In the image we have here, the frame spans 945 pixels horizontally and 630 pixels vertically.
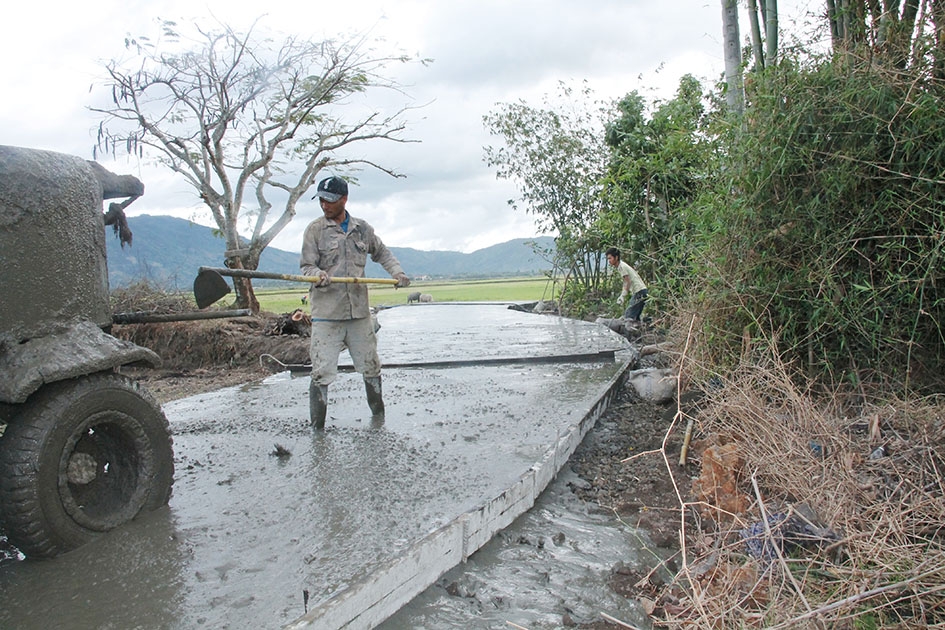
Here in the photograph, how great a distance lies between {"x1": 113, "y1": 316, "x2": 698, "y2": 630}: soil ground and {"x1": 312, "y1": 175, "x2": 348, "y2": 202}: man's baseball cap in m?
2.73

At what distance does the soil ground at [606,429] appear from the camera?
12.8 feet

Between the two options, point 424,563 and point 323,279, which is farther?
point 323,279

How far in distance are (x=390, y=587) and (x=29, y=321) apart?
2.09m

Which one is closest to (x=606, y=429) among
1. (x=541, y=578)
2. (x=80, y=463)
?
(x=541, y=578)

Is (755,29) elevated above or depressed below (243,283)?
above

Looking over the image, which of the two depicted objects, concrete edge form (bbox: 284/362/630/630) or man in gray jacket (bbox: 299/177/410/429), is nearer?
concrete edge form (bbox: 284/362/630/630)

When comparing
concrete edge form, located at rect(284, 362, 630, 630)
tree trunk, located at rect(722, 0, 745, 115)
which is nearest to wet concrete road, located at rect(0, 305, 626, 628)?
concrete edge form, located at rect(284, 362, 630, 630)

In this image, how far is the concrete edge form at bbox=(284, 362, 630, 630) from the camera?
2.51 metres

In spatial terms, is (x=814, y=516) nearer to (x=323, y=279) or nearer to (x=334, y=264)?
(x=323, y=279)

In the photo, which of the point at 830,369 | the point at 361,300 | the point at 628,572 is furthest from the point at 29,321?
the point at 830,369

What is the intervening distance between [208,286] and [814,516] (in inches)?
144

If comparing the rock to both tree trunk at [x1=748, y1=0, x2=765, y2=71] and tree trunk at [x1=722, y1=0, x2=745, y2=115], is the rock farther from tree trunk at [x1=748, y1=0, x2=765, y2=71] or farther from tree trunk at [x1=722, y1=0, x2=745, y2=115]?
tree trunk at [x1=748, y1=0, x2=765, y2=71]

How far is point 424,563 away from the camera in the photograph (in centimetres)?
295

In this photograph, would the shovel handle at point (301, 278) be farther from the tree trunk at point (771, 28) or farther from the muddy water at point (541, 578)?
the tree trunk at point (771, 28)
